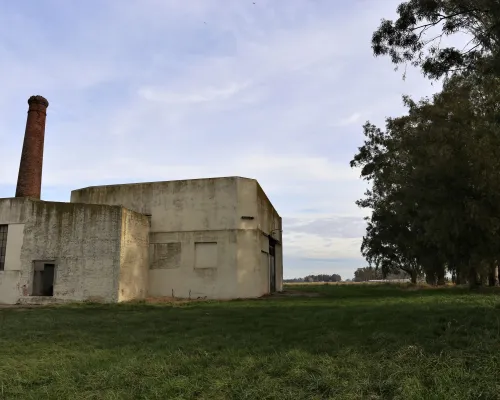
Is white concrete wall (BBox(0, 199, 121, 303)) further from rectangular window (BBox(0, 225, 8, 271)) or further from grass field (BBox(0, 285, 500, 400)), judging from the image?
grass field (BBox(0, 285, 500, 400))

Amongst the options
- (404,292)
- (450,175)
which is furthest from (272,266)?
(450,175)

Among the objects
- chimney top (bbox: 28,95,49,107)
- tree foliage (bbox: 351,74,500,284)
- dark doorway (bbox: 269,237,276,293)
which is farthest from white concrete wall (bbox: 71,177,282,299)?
tree foliage (bbox: 351,74,500,284)

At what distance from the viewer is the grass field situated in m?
5.59

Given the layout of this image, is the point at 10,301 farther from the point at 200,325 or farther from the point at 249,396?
the point at 249,396

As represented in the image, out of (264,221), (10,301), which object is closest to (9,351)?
(10,301)

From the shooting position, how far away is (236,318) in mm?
12828

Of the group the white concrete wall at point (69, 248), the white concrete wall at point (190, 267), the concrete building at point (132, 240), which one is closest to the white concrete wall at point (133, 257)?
the concrete building at point (132, 240)

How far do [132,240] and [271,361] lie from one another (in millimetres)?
17496

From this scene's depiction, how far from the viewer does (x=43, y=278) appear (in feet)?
77.8

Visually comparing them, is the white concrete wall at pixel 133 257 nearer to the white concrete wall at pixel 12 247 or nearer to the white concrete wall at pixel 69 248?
the white concrete wall at pixel 69 248

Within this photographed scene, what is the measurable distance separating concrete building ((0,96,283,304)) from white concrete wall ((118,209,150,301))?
5cm

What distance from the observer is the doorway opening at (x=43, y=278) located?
22455 millimetres

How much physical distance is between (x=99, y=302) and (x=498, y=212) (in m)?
20.9

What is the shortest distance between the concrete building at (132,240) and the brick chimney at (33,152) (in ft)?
0.20
